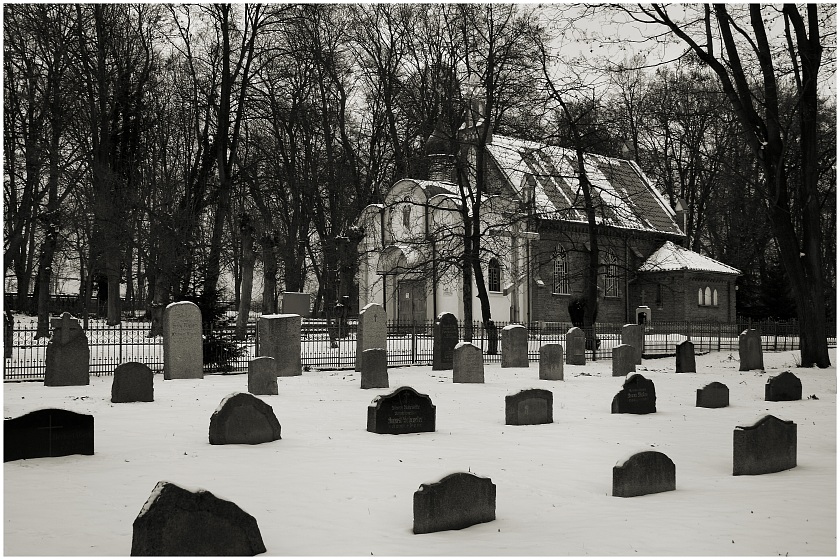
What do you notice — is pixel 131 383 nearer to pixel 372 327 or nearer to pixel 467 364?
pixel 467 364

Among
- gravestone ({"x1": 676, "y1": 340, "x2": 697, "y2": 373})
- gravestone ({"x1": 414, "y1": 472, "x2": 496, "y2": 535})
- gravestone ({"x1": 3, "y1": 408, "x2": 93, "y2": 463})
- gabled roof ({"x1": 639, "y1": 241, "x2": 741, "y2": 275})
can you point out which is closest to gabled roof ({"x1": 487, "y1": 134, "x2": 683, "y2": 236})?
gabled roof ({"x1": 639, "y1": 241, "x2": 741, "y2": 275})

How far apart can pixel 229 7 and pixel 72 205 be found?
1181cm

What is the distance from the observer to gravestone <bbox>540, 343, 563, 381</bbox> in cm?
1928

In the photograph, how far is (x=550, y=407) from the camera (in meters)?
12.6

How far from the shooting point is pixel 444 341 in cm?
2164

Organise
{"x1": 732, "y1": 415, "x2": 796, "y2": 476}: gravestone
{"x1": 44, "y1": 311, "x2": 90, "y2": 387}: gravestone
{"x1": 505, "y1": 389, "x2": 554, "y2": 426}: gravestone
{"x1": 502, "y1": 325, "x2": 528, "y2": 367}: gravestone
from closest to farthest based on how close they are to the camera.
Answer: {"x1": 732, "y1": 415, "x2": 796, "y2": 476}: gravestone < {"x1": 505, "y1": 389, "x2": 554, "y2": 426}: gravestone < {"x1": 44, "y1": 311, "x2": 90, "y2": 387}: gravestone < {"x1": 502, "y1": 325, "x2": 528, "y2": 367}: gravestone

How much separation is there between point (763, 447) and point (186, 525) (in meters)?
6.14

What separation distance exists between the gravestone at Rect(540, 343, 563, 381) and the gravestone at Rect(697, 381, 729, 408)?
479cm

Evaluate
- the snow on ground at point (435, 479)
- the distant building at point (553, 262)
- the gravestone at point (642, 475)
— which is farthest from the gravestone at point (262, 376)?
the distant building at point (553, 262)

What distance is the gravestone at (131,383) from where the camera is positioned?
1369 centimetres

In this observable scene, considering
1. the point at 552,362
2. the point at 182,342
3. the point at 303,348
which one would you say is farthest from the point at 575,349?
the point at 182,342

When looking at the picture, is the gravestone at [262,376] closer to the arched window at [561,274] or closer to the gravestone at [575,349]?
the gravestone at [575,349]

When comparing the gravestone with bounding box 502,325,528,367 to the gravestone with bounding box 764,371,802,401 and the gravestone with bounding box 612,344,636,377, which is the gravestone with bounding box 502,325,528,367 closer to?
the gravestone with bounding box 612,344,636,377

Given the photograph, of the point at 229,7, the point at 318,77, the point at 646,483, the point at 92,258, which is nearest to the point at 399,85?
the point at 229,7
